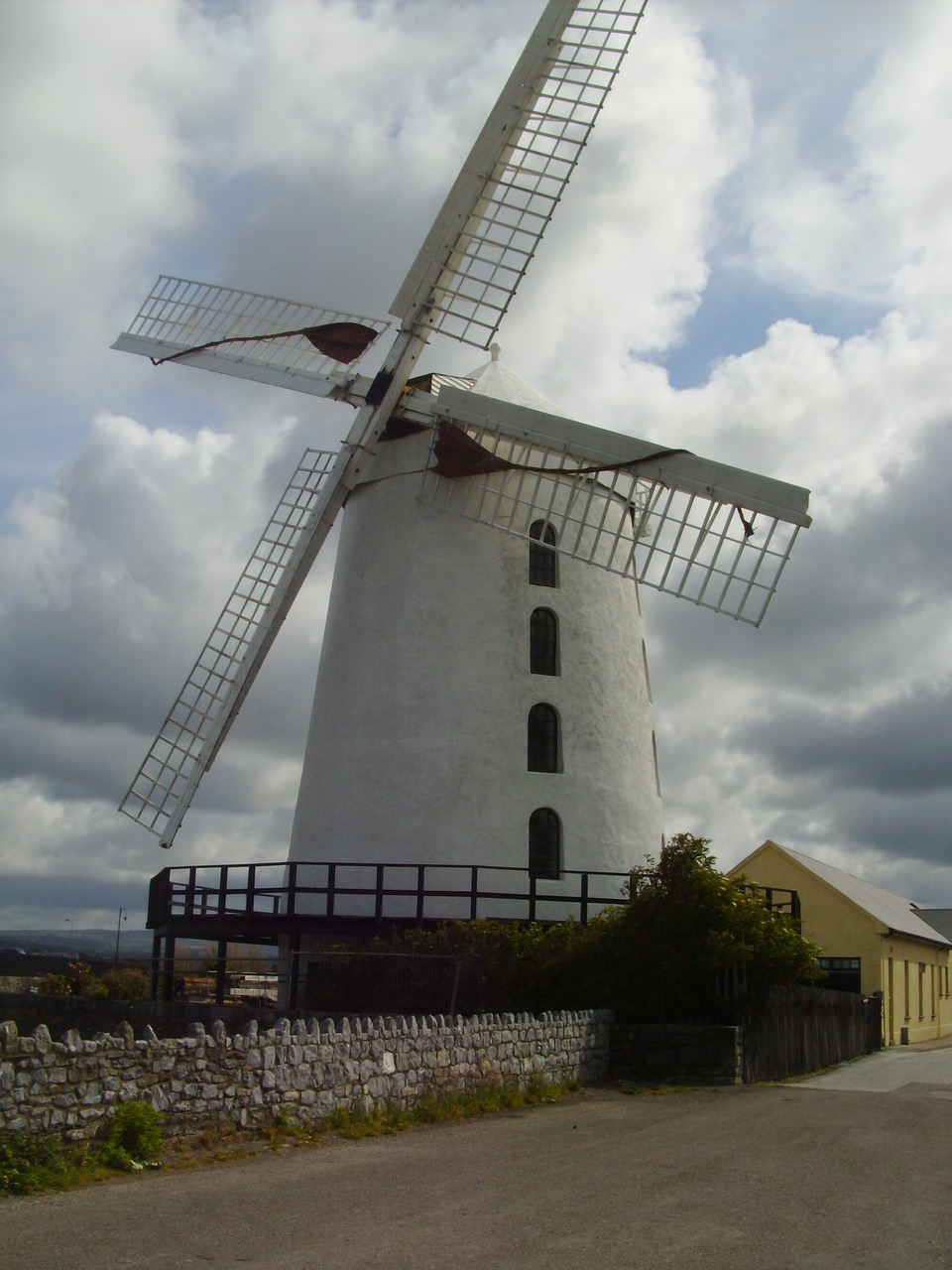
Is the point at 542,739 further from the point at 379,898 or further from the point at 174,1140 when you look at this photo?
the point at 174,1140

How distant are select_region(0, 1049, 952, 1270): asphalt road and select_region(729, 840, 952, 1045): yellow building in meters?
20.0

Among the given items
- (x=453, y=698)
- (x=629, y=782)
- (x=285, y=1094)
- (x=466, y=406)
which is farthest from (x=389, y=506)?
(x=285, y=1094)

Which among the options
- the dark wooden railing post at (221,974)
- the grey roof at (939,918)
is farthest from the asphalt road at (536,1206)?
the grey roof at (939,918)

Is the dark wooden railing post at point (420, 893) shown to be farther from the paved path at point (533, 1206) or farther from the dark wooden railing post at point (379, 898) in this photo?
the paved path at point (533, 1206)

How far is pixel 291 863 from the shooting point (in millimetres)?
19312

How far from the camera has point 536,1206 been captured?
28.0 feet

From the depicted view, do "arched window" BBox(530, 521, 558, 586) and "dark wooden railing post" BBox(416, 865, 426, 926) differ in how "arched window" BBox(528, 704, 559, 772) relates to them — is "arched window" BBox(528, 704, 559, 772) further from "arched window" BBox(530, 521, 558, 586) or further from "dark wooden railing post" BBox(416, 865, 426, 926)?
"dark wooden railing post" BBox(416, 865, 426, 926)

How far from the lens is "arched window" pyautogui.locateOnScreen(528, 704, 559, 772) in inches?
830

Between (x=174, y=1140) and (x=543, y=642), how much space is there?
42.4 ft

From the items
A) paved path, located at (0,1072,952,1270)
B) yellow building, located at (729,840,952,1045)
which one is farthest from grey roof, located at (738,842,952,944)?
paved path, located at (0,1072,952,1270)

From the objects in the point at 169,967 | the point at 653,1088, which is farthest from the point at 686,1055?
the point at 169,967

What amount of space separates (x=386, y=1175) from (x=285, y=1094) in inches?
72.1

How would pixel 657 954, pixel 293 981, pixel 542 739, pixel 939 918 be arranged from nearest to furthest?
pixel 657 954, pixel 293 981, pixel 542 739, pixel 939 918

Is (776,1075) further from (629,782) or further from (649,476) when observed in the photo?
(649,476)
